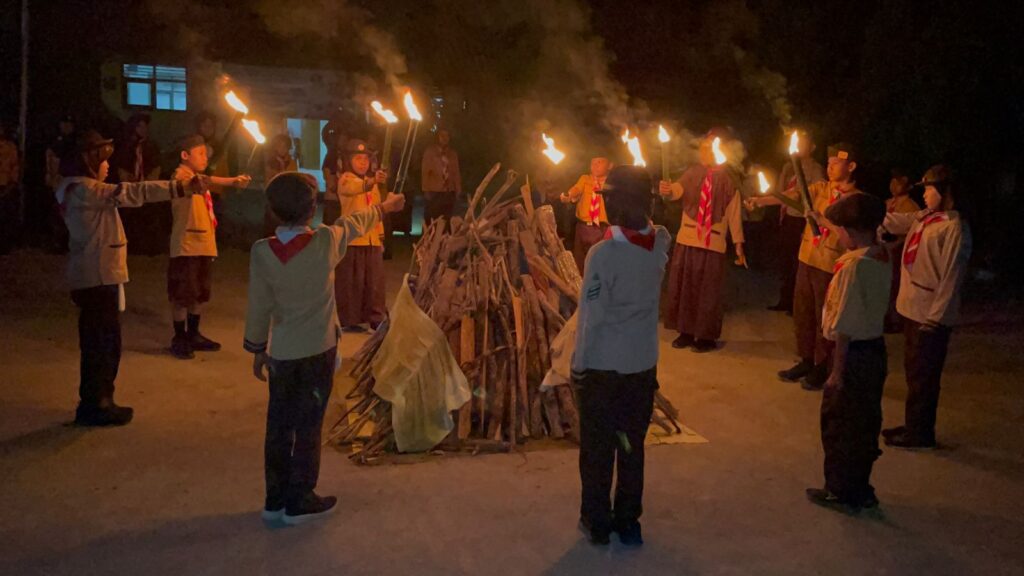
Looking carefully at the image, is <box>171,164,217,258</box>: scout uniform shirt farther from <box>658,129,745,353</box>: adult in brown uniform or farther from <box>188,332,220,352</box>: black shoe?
<box>658,129,745,353</box>: adult in brown uniform

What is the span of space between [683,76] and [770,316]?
6145 mm

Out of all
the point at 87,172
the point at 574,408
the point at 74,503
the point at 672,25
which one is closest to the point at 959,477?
the point at 574,408

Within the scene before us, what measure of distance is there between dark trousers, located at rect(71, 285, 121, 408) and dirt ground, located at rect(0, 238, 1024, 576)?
315 millimetres

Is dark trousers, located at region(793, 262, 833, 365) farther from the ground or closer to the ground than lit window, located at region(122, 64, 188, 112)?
closer to the ground

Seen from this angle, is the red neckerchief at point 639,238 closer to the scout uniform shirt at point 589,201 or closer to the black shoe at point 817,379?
the black shoe at point 817,379

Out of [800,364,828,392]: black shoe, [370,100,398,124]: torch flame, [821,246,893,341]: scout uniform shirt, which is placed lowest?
[800,364,828,392]: black shoe

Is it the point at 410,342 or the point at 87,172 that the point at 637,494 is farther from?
the point at 87,172

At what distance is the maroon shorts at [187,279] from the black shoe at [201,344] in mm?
361

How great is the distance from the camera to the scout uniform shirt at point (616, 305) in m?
4.50

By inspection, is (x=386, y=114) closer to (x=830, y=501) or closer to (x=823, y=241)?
(x=830, y=501)

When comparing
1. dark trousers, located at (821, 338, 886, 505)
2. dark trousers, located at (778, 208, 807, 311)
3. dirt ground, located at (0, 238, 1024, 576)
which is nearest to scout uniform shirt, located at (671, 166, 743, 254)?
dirt ground, located at (0, 238, 1024, 576)

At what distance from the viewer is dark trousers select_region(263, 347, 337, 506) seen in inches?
193

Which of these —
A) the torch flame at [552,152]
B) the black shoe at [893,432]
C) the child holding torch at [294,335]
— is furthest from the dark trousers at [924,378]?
the torch flame at [552,152]

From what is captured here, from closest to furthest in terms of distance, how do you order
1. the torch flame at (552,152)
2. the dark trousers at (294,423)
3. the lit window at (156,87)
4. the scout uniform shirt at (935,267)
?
the dark trousers at (294,423), the scout uniform shirt at (935,267), the torch flame at (552,152), the lit window at (156,87)
